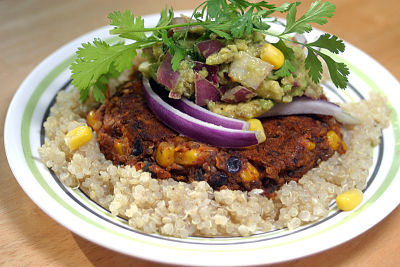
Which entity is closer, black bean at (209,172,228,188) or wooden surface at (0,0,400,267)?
wooden surface at (0,0,400,267)

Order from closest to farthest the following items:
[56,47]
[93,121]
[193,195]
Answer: [193,195] → [93,121] → [56,47]

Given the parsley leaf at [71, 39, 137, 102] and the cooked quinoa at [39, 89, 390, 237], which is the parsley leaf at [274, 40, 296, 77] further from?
the parsley leaf at [71, 39, 137, 102]

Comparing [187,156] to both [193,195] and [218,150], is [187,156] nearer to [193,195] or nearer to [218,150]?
[218,150]

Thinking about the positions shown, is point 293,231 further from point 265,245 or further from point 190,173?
point 190,173

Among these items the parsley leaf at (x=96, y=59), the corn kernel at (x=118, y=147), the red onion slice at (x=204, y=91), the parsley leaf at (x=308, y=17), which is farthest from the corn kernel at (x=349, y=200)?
the parsley leaf at (x=96, y=59)

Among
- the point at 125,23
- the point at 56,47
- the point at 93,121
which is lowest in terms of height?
the point at 56,47

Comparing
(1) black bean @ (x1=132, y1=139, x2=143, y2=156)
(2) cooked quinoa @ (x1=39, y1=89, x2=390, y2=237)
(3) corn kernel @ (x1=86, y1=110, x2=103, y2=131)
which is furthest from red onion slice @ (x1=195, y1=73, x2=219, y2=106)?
(3) corn kernel @ (x1=86, y1=110, x2=103, y2=131)

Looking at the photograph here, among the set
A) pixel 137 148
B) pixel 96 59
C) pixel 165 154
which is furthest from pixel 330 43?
pixel 96 59
